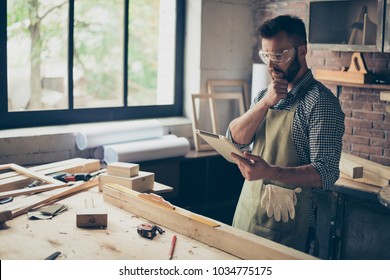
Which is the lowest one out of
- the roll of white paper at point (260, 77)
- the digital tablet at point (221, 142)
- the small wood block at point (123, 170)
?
the small wood block at point (123, 170)

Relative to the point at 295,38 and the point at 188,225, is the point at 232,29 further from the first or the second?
the point at 188,225

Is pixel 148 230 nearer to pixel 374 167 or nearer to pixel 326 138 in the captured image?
pixel 326 138

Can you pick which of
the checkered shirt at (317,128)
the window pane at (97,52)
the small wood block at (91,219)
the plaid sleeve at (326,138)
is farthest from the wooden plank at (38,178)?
the window pane at (97,52)

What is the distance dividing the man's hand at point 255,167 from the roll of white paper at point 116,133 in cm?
182

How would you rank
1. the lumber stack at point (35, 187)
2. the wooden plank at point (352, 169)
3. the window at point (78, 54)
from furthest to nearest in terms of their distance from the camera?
the window at point (78, 54), the wooden plank at point (352, 169), the lumber stack at point (35, 187)

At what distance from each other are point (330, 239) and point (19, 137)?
7.43 feet

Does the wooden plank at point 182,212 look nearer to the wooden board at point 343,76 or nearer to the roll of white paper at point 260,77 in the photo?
the wooden board at point 343,76

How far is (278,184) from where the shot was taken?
266 cm

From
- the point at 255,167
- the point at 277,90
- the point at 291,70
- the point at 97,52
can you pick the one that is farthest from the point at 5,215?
the point at 97,52

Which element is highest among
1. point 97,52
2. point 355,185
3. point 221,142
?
point 97,52

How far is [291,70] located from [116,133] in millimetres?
1862

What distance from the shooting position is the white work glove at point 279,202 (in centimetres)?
262

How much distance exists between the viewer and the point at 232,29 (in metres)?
5.02

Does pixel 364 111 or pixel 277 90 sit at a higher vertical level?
pixel 277 90
